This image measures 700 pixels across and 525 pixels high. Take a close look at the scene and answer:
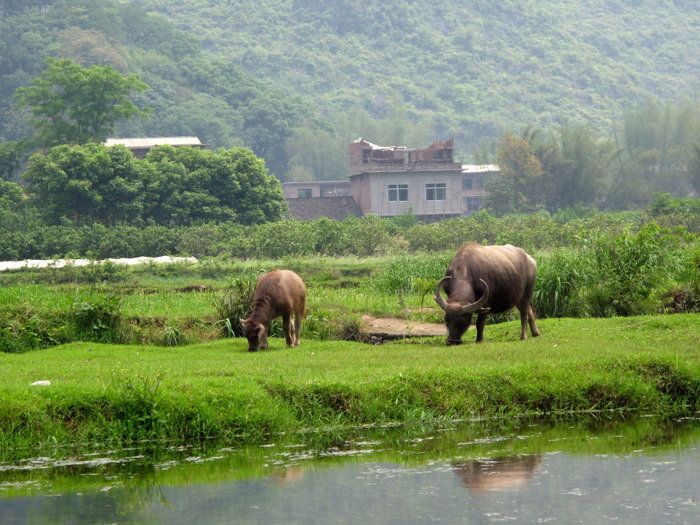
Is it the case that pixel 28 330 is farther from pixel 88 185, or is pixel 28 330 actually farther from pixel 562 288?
pixel 88 185

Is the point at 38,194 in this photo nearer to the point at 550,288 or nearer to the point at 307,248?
the point at 307,248

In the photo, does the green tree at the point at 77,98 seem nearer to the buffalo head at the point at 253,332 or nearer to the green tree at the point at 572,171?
the green tree at the point at 572,171

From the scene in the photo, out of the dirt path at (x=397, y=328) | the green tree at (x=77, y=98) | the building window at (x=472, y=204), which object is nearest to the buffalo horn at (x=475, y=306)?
the dirt path at (x=397, y=328)

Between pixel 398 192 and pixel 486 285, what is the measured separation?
55.6m

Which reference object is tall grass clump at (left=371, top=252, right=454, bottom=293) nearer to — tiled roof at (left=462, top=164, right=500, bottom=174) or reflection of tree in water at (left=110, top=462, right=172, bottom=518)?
reflection of tree in water at (left=110, top=462, right=172, bottom=518)

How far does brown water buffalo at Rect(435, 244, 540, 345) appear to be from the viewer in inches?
750

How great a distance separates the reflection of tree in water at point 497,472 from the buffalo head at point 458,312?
6399 mm

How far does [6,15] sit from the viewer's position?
115250 millimetres

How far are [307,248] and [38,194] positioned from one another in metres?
17.2

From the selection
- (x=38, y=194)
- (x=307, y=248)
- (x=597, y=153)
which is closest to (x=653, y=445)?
(x=307, y=248)

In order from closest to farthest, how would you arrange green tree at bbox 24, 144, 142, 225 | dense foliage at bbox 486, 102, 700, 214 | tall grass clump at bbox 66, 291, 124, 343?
tall grass clump at bbox 66, 291, 124, 343
green tree at bbox 24, 144, 142, 225
dense foliage at bbox 486, 102, 700, 214

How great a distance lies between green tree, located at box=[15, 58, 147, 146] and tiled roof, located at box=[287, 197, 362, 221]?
1073 cm

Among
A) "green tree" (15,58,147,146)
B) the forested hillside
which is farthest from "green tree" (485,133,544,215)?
the forested hillside

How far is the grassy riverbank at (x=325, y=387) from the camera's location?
1383cm
